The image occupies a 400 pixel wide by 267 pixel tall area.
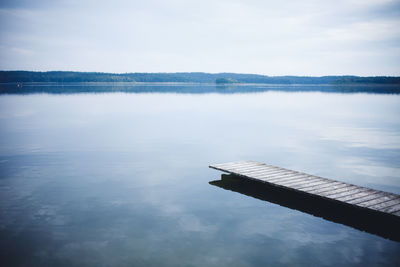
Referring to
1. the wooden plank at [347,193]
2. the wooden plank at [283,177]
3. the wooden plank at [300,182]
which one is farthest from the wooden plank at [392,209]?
Answer: the wooden plank at [283,177]

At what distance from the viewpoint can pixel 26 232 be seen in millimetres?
7043

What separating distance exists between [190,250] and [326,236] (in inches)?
121

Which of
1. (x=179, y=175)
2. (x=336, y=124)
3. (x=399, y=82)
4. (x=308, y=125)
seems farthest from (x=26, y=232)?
(x=399, y=82)

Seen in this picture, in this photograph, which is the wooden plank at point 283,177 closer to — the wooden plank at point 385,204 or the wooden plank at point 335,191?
the wooden plank at point 335,191

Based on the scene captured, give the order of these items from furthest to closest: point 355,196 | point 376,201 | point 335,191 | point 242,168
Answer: point 242,168 → point 335,191 → point 355,196 → point 376,201

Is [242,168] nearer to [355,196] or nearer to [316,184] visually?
[316,184]

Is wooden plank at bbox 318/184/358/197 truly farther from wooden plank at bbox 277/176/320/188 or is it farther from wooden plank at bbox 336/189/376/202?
wooden plank at bbox 277/176/320/188

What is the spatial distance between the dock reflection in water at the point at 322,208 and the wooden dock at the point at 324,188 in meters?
0.29

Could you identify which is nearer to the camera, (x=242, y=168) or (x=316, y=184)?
(x=316, y=184)

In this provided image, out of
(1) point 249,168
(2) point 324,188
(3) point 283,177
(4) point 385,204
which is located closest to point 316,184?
(2) point 324,188

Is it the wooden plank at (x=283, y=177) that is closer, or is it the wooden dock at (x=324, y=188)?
the wooden dock at (x=324, y=188)

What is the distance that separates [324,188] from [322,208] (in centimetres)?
61

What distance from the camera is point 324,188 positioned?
29.0 feet

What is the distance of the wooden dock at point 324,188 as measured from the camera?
7.59 metres
